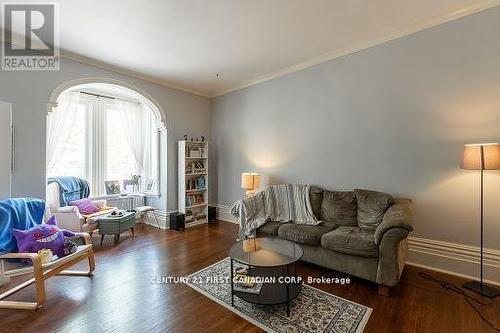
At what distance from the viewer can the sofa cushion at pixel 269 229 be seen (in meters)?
3.29

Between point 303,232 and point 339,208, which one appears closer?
point 303,232

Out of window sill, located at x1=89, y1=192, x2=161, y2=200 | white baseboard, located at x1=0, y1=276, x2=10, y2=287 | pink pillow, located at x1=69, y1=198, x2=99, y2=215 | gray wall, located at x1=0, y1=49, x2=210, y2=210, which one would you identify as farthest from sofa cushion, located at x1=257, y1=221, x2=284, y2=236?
gray wall, located at x1=0, y1=49, x2=210, y2=210

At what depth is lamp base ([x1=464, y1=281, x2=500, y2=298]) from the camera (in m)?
2.30

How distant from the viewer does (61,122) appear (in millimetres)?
4570

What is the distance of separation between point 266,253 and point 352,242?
3.08 ft

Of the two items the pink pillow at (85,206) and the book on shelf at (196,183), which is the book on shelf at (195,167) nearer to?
the book on shelf at (196,183)

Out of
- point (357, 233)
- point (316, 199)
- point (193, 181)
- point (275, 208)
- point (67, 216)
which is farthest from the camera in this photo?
point (193, 181)

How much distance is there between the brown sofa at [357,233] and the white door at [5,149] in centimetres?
323

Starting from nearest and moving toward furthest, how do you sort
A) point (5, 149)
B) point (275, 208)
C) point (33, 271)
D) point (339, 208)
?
point (33, 271) < point (5, 149) < point (339, 208) < point (275, 208)

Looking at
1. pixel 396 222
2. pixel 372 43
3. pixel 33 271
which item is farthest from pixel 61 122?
pixel 396 222

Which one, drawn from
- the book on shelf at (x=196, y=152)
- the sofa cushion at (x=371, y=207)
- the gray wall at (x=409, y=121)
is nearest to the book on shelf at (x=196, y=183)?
the book on shelf at (x=196, y=152)

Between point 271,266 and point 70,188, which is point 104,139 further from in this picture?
point 271,266

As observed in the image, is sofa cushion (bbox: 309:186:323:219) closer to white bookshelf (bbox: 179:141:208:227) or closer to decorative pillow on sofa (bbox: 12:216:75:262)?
white bookshelf (bbox: 179:141:208:227)

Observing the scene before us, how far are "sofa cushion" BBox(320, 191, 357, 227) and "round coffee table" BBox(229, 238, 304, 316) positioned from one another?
971 mm
